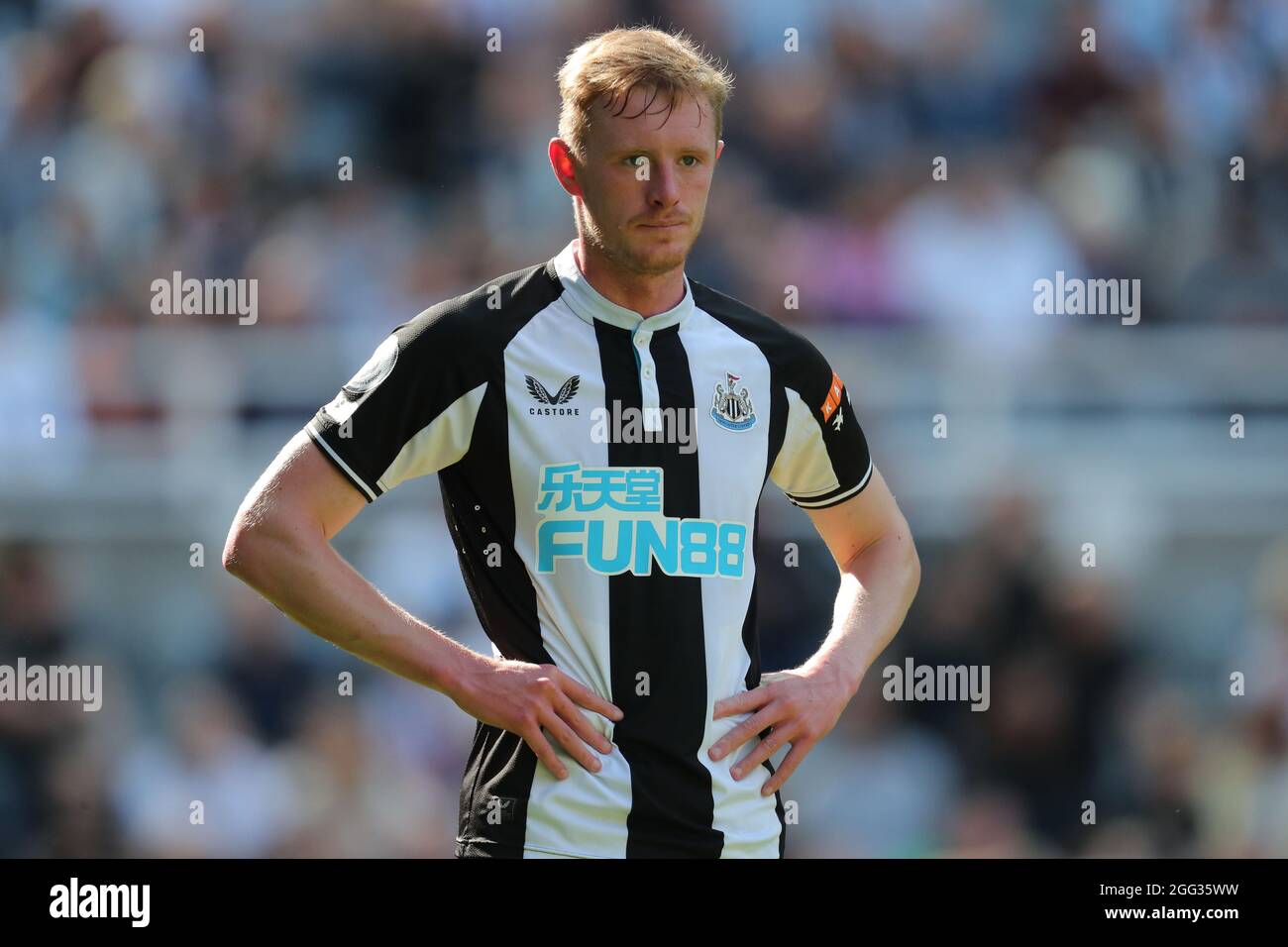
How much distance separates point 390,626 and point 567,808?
0.43 metres

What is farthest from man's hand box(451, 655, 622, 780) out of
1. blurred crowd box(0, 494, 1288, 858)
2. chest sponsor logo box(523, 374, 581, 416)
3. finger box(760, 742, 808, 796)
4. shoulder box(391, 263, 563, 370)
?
blurred crowd box(0, 494, 1288, 858)

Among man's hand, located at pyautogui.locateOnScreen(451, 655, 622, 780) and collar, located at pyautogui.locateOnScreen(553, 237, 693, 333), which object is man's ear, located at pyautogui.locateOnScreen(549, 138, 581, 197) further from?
man's hand, located at pyautogui.locateOnScreen(451, 655, 622, 780)

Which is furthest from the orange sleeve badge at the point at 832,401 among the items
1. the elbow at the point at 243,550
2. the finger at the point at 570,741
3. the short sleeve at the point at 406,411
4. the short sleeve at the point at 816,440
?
the elbow at the point at 243,550

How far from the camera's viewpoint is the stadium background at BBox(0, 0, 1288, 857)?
20.5 feet

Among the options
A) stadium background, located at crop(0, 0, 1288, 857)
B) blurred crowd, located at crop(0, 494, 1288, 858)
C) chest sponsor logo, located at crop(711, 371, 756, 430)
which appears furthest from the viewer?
stadium background, located at crop(0, 0, 1288, 857)

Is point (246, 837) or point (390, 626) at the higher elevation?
point (390, 626)

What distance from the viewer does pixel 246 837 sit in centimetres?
612

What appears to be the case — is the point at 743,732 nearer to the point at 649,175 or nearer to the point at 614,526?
the point at 614,526

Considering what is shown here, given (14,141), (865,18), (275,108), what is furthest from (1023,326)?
(14,141)

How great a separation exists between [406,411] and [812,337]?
3.87 metres

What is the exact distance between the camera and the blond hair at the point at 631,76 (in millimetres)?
2914

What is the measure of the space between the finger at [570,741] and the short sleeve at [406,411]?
47 centimetres

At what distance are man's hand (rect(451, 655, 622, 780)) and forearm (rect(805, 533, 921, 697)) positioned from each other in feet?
1.61

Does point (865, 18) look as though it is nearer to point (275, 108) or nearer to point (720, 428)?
point (275, 108)
